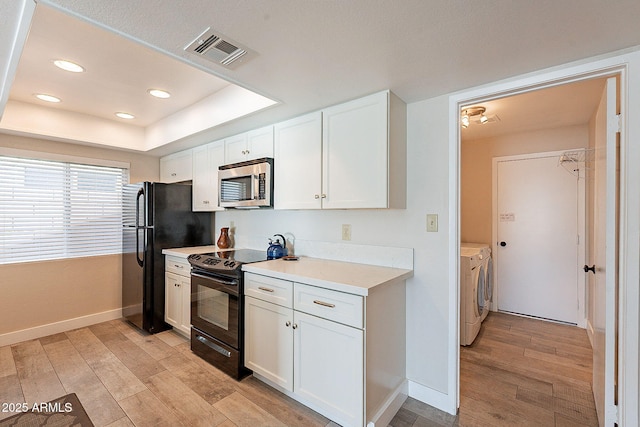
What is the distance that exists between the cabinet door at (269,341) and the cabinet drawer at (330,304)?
158 mm

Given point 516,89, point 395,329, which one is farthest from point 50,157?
point 516,89

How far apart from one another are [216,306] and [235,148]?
156 centimetres

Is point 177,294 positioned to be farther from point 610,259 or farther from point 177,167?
point 610,259

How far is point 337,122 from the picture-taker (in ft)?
7.29

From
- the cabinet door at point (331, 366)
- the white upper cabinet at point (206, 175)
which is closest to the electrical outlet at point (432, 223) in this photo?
the cabinet door at point (331, 366)

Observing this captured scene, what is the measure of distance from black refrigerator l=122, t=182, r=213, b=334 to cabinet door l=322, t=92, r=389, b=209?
2062mm

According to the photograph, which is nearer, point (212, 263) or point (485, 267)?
point (212, 263)

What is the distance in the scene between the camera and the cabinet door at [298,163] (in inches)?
92.1

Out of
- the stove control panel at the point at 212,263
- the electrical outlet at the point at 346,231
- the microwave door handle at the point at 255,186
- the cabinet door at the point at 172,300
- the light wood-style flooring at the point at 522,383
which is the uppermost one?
the microwave door handle at the point at 255,186

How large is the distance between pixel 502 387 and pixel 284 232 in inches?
88.9

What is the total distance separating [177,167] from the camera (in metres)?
3.84

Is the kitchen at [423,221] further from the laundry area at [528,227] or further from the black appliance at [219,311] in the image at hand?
the black appliance at [219,311]

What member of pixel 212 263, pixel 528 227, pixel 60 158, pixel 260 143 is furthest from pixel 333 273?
pixel 60 158

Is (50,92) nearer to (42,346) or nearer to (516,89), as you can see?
(42,346)
